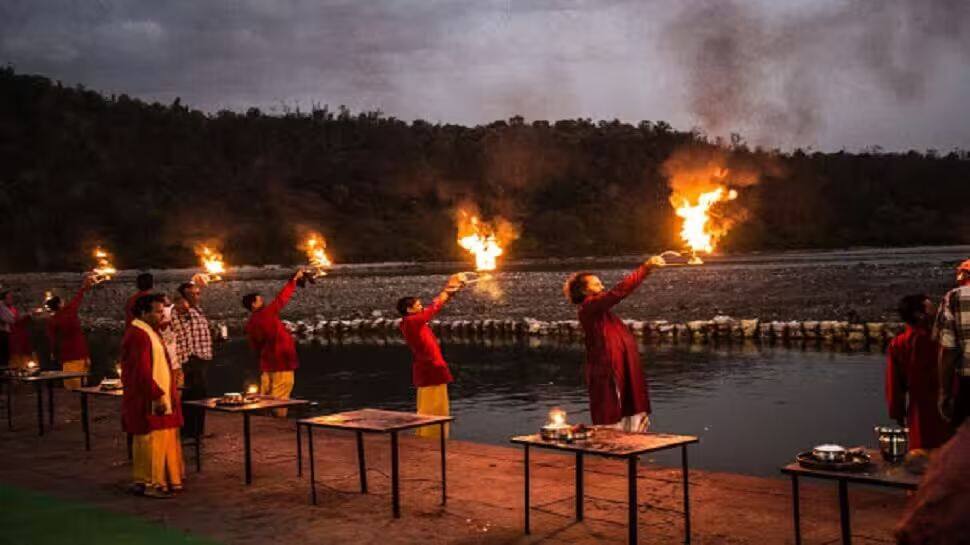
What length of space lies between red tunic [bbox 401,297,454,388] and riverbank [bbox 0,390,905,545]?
0.67 m

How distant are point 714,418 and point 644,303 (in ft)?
106

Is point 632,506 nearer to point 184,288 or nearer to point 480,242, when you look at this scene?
point 480,242

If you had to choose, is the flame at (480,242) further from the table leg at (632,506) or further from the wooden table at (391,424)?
the table leg at (632,506)

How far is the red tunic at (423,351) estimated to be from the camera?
35.0 ft

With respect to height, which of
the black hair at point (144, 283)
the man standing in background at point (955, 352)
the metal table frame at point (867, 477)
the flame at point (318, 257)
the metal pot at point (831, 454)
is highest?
the flame at point (318, 257)

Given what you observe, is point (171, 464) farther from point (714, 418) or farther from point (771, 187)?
point (771, 187)

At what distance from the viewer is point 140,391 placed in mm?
8477

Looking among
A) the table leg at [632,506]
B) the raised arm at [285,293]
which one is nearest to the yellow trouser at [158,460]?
the raised arm at [285,293]

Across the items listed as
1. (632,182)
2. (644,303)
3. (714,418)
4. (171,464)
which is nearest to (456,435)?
(714,418)

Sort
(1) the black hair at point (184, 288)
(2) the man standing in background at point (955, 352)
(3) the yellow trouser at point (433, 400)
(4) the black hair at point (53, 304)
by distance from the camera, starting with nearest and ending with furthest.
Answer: (2) the man standing in background at point (955, 352)
(3) the yellow trouser at point (433, 400)
(1) the black hair at point (184, 288)
(4) the black hair at point (53, 304)

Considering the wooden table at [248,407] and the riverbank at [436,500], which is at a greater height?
the wooden table at [248,407]

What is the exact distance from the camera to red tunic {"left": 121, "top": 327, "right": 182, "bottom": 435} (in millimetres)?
8453

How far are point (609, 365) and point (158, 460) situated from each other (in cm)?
376

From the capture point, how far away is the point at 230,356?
26.8 metres
